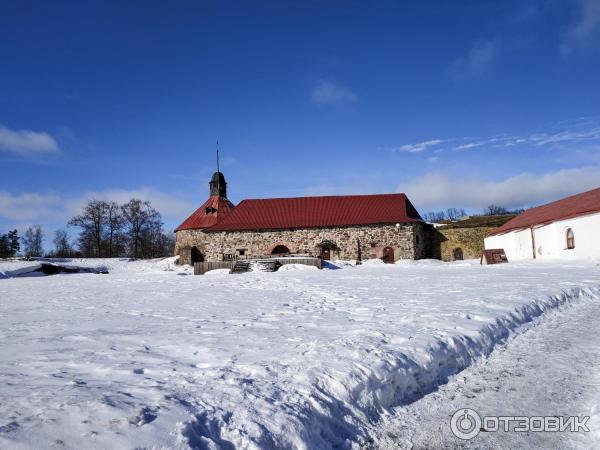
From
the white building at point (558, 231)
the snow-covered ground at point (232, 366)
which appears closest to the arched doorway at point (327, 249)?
the white building at point (558, 231)

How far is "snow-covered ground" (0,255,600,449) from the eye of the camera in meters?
2.95

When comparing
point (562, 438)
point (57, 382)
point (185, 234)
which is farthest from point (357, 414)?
point (185, 234)

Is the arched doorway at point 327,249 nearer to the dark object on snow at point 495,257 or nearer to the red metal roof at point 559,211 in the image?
the dark object on snow at point 495,257

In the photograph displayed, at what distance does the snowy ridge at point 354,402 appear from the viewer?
9.87 feet

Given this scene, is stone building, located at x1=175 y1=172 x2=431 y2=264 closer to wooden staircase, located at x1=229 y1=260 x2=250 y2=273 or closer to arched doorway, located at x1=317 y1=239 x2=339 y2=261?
arched doorway, located at x1=317 y1=239 x2=339 y2=261

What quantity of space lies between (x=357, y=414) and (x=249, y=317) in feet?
13.9

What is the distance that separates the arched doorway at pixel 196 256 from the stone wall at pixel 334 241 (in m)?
2.19

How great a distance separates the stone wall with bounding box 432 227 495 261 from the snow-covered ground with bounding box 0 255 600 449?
79.3ft

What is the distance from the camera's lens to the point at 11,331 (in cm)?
645

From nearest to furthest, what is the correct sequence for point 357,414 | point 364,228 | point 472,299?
point 357,414 → point 472,299 → point 364,228

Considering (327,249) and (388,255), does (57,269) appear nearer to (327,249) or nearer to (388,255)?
(327,249)

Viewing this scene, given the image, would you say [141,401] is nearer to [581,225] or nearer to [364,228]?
[581,225]

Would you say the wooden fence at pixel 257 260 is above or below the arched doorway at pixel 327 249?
below

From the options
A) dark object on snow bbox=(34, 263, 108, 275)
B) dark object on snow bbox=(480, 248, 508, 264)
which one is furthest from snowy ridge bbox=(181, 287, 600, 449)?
dark object on snow bbox=(34, 263, 108, 275)
